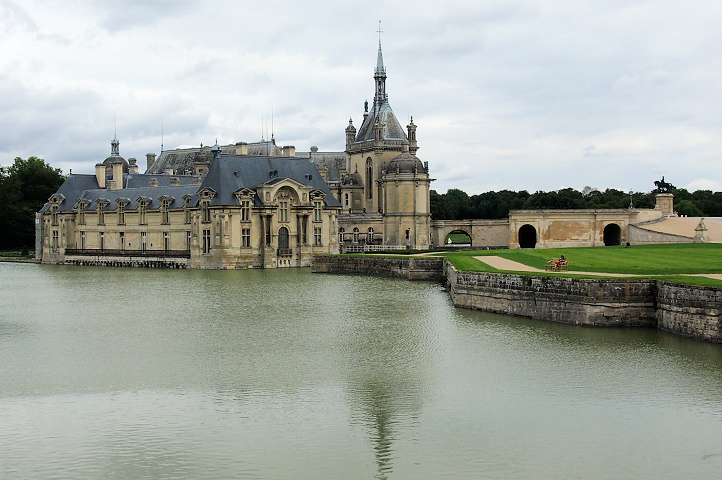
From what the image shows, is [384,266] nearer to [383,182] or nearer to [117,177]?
[383,182]

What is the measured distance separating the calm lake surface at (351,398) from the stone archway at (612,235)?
4829 centimetres

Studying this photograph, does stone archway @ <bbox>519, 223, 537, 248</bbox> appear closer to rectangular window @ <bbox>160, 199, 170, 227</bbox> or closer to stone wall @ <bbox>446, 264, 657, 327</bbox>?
rectangular window @ <bbox>160, 199, 170, 227</bbox>

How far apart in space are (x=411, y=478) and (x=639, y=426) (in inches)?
233

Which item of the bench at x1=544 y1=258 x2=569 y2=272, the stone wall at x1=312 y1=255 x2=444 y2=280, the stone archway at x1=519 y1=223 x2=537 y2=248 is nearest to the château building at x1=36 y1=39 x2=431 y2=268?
the stone wall at x1=312 y1=255 x2=444 y2=280

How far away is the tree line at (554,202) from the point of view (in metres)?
108

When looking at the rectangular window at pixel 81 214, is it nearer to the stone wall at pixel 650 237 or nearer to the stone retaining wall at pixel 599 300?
the stone wall at pixel 650 237

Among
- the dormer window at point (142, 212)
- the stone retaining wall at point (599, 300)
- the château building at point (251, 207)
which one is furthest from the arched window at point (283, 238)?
the stone retaining wall at point (599, 300)

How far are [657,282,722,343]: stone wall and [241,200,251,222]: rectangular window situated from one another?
4419 cm

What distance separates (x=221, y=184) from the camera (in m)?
71.6

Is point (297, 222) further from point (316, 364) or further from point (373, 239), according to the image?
point (316, 364)

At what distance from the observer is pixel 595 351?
28141 millimetres

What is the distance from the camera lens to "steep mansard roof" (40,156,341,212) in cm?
7212

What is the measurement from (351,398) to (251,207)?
49.9m

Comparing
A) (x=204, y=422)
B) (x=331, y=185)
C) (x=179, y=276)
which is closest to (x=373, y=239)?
(x=331, y=185)
